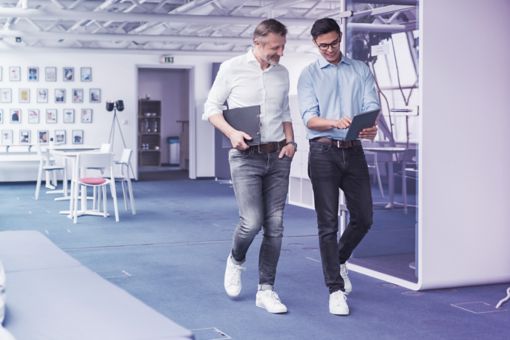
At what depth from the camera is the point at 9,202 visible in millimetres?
11195

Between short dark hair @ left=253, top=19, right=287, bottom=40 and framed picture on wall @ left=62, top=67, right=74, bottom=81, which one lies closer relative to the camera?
short dark hair @ left=253, top=19, right=287, bottom=40

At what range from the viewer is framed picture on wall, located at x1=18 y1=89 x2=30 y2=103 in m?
15.1

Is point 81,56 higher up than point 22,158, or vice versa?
point 81,56

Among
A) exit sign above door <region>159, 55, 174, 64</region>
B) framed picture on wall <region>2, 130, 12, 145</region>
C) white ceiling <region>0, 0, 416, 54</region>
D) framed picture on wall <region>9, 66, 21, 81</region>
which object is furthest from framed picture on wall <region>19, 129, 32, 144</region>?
exit sign above door <region>159, 55, 174, 64</region>

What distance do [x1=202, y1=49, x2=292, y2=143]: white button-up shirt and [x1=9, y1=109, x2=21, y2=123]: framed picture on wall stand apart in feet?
38.6

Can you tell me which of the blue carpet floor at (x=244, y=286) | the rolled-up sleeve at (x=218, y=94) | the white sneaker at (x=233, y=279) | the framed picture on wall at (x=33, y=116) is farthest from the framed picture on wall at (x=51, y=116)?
the rolled-up sleeve at (x=218, y=94)

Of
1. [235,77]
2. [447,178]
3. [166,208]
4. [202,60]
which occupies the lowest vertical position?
[166,208]

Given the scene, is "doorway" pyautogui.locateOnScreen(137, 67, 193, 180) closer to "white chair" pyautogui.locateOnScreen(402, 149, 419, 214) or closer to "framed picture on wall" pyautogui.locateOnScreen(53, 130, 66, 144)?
"framed picture on wall" pyautogui.locateOnScreen(53, 130, 66, 144)

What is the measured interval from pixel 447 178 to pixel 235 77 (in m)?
1.66

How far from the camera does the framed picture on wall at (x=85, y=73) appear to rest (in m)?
15.4

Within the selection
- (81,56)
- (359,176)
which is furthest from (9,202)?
(359,176)

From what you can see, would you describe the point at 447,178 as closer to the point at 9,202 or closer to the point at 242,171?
the point at 242,171

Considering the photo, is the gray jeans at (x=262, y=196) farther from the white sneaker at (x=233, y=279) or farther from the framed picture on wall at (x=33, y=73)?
the framed picture on wall at (x=33, y=73)

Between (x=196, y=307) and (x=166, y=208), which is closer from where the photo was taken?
(x=196, y=307)
